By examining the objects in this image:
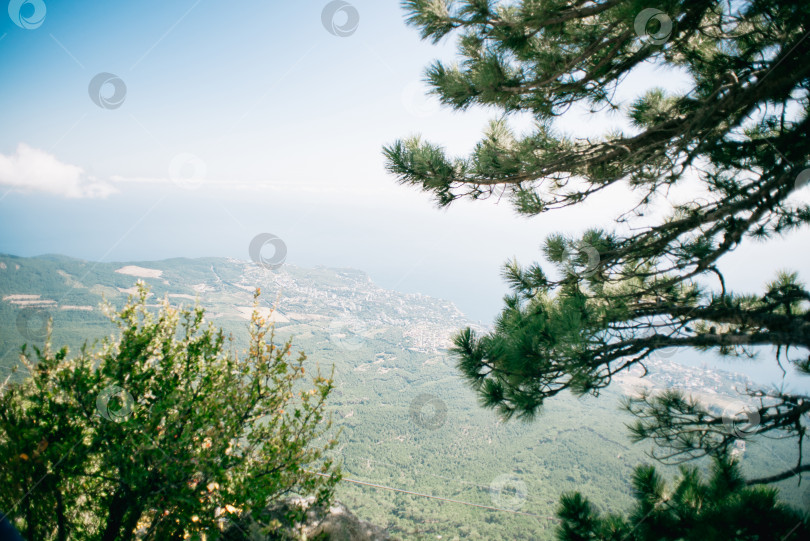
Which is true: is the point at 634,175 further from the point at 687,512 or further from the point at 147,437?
the point at 147,437

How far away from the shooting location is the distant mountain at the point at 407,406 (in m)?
42.5

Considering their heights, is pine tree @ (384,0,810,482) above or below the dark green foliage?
above

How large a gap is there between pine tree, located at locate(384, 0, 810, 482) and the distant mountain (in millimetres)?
1048

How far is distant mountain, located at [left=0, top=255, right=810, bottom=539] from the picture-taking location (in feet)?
140

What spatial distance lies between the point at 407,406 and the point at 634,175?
7300 centimetres

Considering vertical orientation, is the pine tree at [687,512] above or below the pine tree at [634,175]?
below

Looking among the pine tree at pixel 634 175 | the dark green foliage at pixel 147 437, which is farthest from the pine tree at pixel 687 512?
the dark green foliage at pixel 147 437

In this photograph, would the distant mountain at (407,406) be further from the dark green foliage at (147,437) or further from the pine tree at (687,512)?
the dark green foliage at (147,437)

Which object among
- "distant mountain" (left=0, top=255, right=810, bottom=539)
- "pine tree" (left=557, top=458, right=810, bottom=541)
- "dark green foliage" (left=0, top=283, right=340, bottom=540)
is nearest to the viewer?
"pine tree" (left=557, top=458, right=810, bottom=541)

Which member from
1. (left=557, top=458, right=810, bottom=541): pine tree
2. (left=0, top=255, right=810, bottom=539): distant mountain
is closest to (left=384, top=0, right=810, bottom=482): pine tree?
(left=557, top=458, right=810, bottom=541): pine tree

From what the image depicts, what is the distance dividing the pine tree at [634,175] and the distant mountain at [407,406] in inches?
41.3

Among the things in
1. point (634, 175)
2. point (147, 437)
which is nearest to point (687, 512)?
point (634, 175)

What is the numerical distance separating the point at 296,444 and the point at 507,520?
4966 cm

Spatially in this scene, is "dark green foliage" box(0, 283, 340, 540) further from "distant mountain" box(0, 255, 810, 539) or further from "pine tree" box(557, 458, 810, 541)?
"pine tree" box(557, 458, 810, 541)
